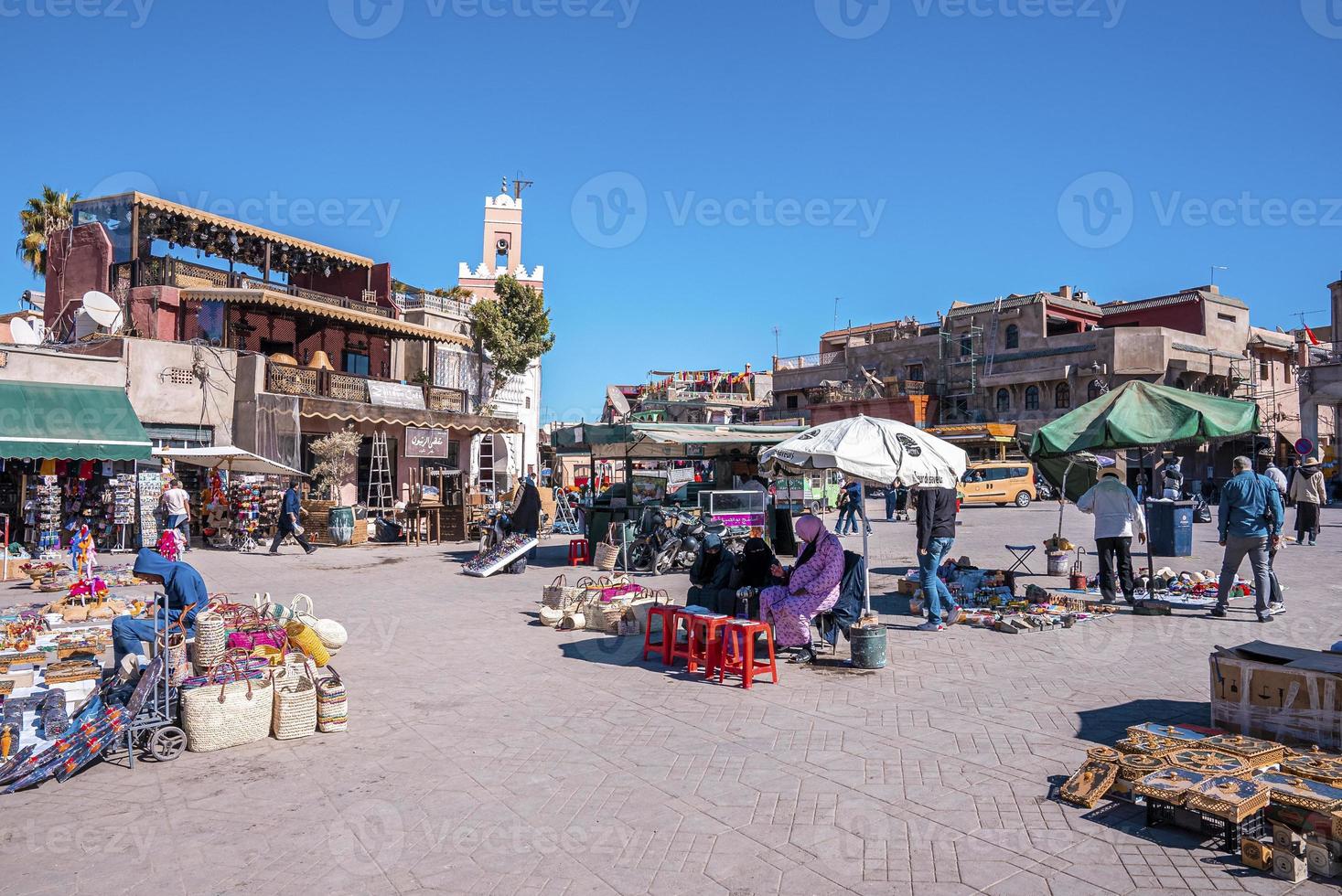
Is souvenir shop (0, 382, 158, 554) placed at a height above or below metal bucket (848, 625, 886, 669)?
above

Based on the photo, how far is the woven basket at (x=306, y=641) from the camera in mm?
7055

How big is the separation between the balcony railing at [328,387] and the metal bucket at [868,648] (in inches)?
726

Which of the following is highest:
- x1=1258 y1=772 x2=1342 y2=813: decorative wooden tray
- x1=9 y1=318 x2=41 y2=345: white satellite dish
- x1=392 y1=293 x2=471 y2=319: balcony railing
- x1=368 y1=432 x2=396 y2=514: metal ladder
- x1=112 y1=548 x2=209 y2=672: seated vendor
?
x1=392 y1=293 x2=471 y2=319: balcony railing

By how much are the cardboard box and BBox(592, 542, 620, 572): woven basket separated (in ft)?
34.2

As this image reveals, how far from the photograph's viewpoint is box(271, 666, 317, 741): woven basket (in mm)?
5836

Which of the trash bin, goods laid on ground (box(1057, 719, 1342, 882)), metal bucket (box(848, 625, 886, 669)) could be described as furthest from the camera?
the trash bin

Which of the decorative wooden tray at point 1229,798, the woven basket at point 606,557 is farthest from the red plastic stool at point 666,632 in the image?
the woven basket at point 606,557

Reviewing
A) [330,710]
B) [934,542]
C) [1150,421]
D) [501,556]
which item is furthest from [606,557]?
[330,710]

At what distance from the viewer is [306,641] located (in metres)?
7.06

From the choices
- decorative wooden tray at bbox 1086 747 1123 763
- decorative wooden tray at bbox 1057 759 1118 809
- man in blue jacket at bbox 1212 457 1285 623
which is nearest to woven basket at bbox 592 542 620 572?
man in blue jacket at bbox 1212 457 1285 623

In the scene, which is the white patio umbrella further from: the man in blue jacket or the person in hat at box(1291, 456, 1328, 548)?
the person in hat at box(1291, 456, 1328, 548)

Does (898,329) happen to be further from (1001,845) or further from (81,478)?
(1001,845)

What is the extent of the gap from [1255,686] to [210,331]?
964 inches

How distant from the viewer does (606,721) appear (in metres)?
6.13
